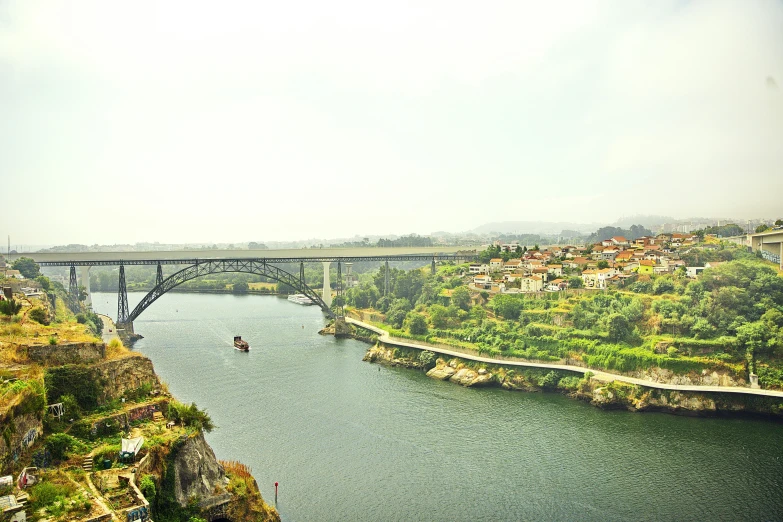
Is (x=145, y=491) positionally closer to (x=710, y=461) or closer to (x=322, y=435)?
(x=322, y=435)

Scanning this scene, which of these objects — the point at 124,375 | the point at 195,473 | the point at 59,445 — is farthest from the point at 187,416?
the point at 59,445

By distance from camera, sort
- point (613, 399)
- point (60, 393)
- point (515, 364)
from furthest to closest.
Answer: point (515, 364)
point (613, 399)
point (60, 393)

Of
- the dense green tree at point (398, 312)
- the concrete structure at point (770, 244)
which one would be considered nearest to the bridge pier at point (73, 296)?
the dense green tree at point (398, 312)

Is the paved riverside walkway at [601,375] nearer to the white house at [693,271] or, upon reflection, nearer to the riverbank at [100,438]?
the white house at [693,271]

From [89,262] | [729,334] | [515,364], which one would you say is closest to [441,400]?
[515,364]

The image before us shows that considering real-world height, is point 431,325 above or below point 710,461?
above

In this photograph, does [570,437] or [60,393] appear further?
[570,437]
